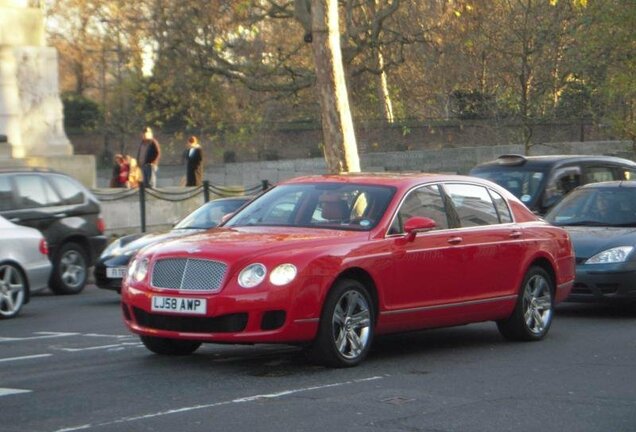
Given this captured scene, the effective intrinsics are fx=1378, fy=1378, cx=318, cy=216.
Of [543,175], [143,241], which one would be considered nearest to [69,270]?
[143,241]

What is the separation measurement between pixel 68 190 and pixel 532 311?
31.3 ft

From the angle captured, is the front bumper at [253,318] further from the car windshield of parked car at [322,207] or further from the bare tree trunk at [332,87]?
the bare tree trunk at [332,87]

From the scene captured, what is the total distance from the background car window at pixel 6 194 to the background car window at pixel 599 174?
868 centimetres

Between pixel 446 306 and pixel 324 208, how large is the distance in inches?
53.2

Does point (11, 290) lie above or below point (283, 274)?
below

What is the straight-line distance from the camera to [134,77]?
55.5 metres

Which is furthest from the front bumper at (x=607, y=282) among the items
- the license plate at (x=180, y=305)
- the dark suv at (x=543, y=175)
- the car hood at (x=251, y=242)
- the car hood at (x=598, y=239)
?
the license plate at (x=180, y=305)

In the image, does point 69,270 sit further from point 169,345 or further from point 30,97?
point 30,97

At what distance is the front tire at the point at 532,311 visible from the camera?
1270 centimetres

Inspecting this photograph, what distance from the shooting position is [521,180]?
20.8m

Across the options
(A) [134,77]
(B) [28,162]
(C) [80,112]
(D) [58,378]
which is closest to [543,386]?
(D) [58,378]

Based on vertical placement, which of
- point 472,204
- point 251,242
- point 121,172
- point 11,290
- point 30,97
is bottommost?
point 11,290

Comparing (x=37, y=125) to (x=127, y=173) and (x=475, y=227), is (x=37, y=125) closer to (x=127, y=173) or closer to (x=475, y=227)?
(x=127, y=173)

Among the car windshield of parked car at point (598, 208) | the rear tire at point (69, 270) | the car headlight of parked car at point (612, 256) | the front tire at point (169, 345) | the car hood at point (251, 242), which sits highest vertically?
the car hood at point (251, 242)
